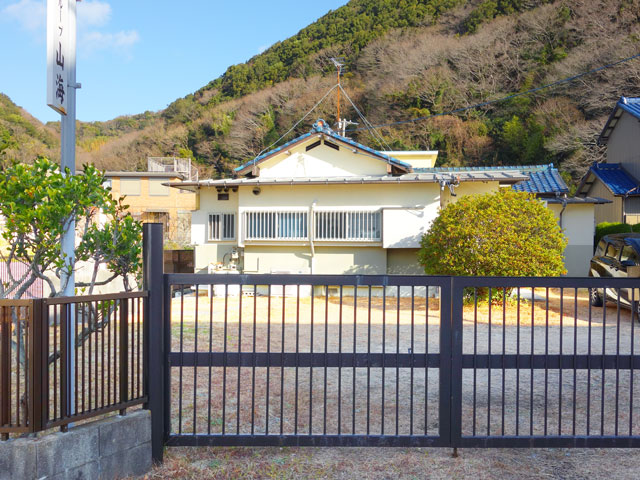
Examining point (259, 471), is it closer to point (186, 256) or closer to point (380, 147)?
point (186, 256)

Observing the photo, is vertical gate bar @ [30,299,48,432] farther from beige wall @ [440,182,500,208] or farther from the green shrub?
the green shrub

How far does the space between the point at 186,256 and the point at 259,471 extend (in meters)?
14.4

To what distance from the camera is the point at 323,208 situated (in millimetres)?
12438

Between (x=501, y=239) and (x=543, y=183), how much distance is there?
336 inches

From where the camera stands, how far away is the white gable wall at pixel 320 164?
12.8m

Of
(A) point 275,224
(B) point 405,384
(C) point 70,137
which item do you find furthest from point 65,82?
(A) point 275,224

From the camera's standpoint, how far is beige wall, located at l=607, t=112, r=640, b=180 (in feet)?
58.2

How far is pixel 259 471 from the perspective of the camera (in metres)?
3.11

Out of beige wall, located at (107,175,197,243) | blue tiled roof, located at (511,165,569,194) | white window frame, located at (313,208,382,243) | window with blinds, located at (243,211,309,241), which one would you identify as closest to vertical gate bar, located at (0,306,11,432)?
white window frame, located at (313,208,382,243)

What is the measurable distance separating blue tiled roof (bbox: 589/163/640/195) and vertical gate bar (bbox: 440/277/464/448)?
16.7 meters

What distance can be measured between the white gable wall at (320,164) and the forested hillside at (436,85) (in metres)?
15.0

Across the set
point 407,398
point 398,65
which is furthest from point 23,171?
point 398,65

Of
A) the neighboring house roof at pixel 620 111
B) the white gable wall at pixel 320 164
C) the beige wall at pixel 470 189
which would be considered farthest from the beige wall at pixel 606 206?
the white gable wall at pixel 320 164

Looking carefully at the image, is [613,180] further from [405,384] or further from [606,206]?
[405,384]
